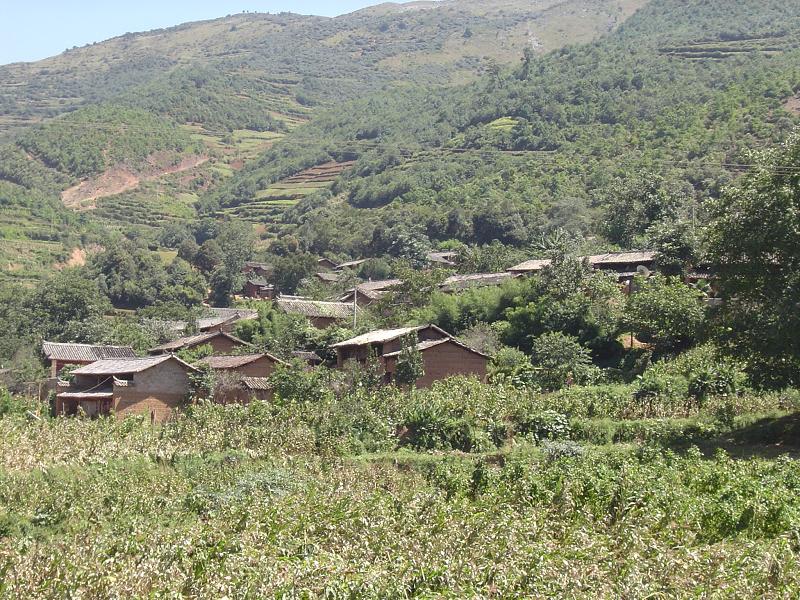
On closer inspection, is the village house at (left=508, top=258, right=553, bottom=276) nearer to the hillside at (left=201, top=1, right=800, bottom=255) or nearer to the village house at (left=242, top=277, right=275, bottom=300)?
the hillside at (left=201, top=1, right=800, bottom=255)

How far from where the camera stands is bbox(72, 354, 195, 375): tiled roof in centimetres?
4081

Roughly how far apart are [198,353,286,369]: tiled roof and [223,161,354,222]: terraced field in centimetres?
5960

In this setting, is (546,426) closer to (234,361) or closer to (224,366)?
(224,366)

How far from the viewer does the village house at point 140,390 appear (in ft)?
133

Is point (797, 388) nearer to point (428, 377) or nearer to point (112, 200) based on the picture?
point (428, 377)

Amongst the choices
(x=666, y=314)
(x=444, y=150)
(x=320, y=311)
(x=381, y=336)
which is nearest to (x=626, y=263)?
(x=666, y=314)

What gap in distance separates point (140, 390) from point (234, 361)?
13.3 ft

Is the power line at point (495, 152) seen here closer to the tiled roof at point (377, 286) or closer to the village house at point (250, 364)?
the village house at point (250, 364)

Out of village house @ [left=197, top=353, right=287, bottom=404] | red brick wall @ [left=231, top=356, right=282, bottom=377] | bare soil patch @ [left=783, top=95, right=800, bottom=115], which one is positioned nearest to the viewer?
village house @ [left=197, top=353, right=287, bottom=404]

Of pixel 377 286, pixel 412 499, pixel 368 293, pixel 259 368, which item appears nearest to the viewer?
pixel 412 499

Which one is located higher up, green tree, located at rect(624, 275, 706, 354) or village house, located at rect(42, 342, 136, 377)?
Answer: green tree, located at rect(624, 275, 706, 354)

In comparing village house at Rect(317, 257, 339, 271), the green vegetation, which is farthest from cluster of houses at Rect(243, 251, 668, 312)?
village house at Rect(317, 257, 339, 271)

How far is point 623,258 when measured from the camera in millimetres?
48156

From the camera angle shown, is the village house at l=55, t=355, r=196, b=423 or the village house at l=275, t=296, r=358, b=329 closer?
the village house at l=55, t=355, r=196, b=423
